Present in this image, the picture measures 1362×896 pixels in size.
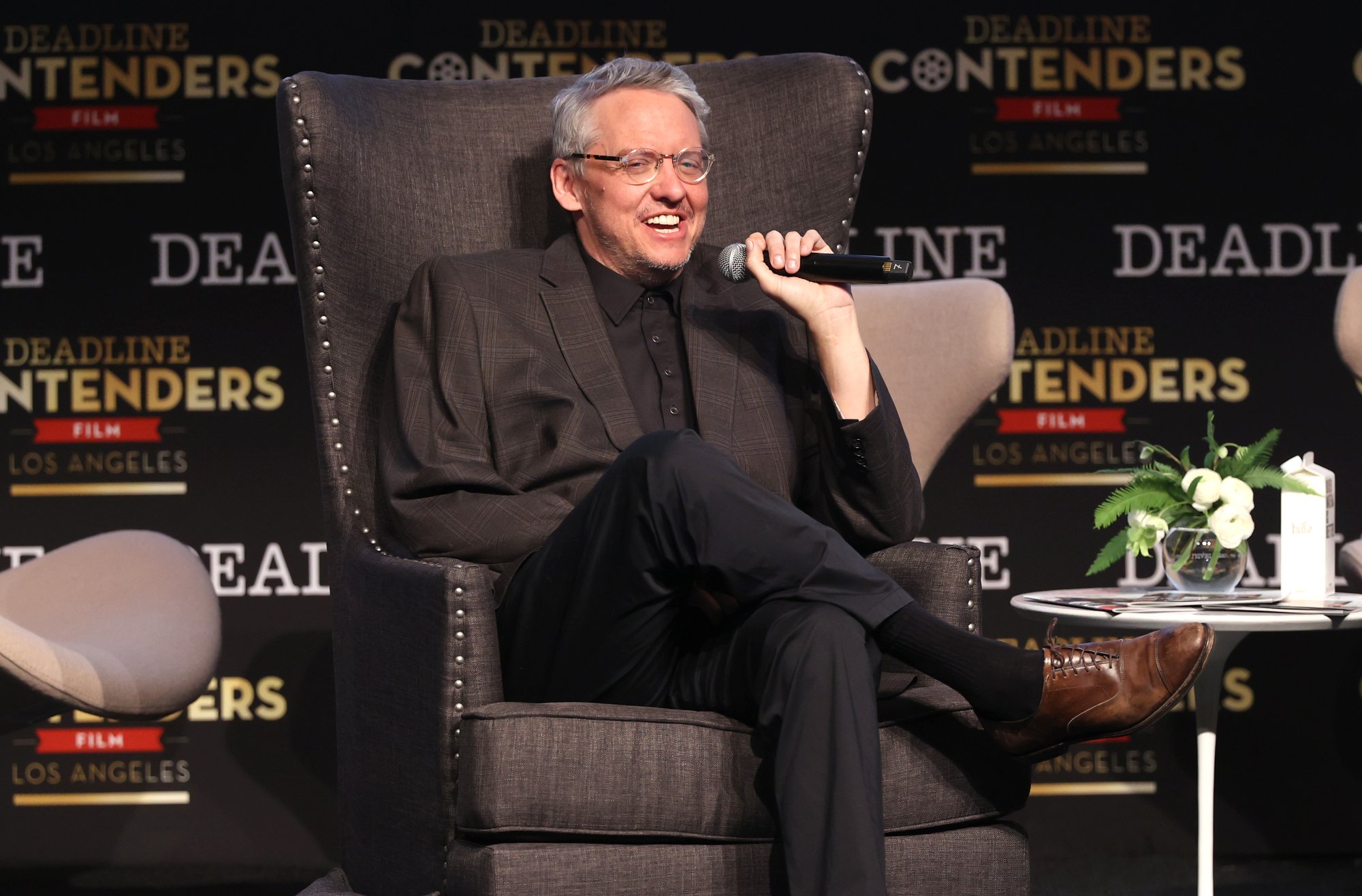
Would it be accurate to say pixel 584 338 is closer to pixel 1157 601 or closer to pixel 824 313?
pixel 824 313

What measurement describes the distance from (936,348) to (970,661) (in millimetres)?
1195

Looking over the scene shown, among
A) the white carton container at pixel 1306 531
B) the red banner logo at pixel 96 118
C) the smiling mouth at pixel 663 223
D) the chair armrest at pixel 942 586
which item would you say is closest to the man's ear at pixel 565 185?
the smiling mouth at pixel 663 223

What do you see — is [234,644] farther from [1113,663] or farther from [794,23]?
[1113,663]

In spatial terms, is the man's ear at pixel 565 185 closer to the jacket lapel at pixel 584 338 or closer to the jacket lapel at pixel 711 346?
the jacket lapel at pixel 584 338

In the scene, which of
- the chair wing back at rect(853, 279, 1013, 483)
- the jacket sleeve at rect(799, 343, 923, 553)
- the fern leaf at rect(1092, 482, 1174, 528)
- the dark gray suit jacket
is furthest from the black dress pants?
the chair wing back at rect(853, 279, 1013, 483)

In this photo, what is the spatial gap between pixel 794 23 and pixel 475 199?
4.24ft

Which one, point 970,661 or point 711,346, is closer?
point 970,661

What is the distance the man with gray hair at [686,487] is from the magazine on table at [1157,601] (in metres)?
0.39

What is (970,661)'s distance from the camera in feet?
5.92

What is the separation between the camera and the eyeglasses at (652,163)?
2365 millimetres

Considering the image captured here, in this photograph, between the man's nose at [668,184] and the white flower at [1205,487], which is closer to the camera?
the man's nose at [668,184]

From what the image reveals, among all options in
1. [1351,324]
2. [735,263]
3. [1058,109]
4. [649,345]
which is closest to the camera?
[735,263]

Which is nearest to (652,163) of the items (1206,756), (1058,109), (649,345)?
(649,345)

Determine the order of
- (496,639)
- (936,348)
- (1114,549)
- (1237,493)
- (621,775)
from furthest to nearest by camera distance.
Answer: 1. (936,348)
2. (1114,549)
3. (1237,493)
4. (496,639)
5. (621,775)
